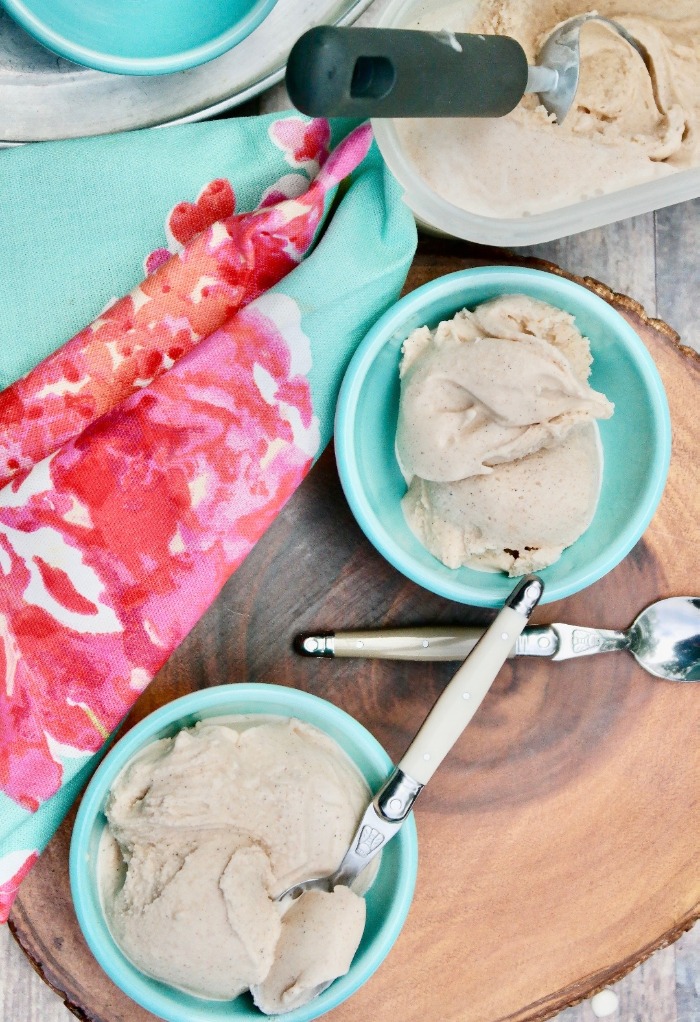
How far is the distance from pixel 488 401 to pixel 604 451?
18cm

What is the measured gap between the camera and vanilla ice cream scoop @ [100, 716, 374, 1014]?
0.87 m

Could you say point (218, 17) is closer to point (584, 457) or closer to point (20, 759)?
point (584, 457)

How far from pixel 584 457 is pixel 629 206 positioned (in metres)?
0.25

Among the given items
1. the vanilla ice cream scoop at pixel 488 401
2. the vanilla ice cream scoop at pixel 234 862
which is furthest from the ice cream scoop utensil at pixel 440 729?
the vanilla ice cream scoop at pixel 488 401

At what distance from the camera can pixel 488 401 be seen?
896 mm

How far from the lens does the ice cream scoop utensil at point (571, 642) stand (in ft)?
3.23

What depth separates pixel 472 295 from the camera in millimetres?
965

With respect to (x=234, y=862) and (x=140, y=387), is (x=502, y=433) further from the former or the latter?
(x=234, y=862)

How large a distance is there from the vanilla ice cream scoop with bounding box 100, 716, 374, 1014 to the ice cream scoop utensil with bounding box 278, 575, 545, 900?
0.02 meters

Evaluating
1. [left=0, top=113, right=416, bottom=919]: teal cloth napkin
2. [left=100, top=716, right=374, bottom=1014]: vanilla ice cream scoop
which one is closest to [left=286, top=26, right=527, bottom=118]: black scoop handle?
[left=0, top=113, right=416, bottom=919]: teal cloth napkin

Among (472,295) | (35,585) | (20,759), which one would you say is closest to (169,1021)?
(20,759)

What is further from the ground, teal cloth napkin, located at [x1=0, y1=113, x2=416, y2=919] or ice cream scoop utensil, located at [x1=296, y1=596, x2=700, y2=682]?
teal cloth napkin, located at [x1=0, y1=113, x2=416, y2=919]

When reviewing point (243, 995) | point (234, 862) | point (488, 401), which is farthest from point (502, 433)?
point (243, 995)

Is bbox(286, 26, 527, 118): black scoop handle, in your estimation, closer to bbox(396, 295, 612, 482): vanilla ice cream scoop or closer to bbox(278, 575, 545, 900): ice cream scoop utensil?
bbox(396, 295, 612, 482): vanilla ice cream scoop
